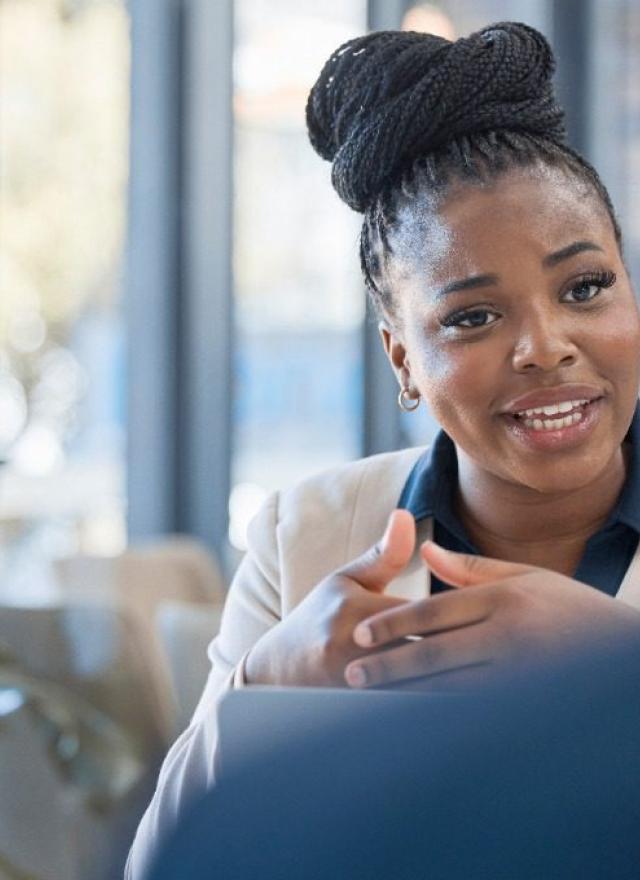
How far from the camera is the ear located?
1.45 metres

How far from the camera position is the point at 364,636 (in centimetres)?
97

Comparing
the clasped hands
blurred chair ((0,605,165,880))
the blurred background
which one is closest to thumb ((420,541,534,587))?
the clasped hands

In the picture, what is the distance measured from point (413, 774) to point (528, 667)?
6 cm

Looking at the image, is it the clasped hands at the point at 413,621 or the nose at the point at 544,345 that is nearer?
the clasped hands at the point at 413,621

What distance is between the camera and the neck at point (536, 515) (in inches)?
53.1

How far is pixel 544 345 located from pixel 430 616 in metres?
0.38

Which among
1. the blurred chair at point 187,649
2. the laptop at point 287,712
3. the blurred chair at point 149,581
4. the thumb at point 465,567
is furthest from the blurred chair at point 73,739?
the laptop at point 287,712

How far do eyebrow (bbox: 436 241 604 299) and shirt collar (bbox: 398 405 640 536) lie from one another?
0.69 feet

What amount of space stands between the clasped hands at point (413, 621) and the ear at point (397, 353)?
430mm

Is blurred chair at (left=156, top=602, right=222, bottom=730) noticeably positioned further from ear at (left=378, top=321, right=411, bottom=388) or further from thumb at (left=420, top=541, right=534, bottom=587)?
thumb at (left=420, top=541, right=534, bottom=587)

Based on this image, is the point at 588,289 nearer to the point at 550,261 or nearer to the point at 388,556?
the point at 550,261

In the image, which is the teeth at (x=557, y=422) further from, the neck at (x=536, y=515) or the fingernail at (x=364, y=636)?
the fingernail at (x=364, y=636)

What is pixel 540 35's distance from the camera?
1.30 m

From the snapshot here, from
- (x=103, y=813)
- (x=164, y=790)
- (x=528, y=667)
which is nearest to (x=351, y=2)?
(x=103, y=813)
